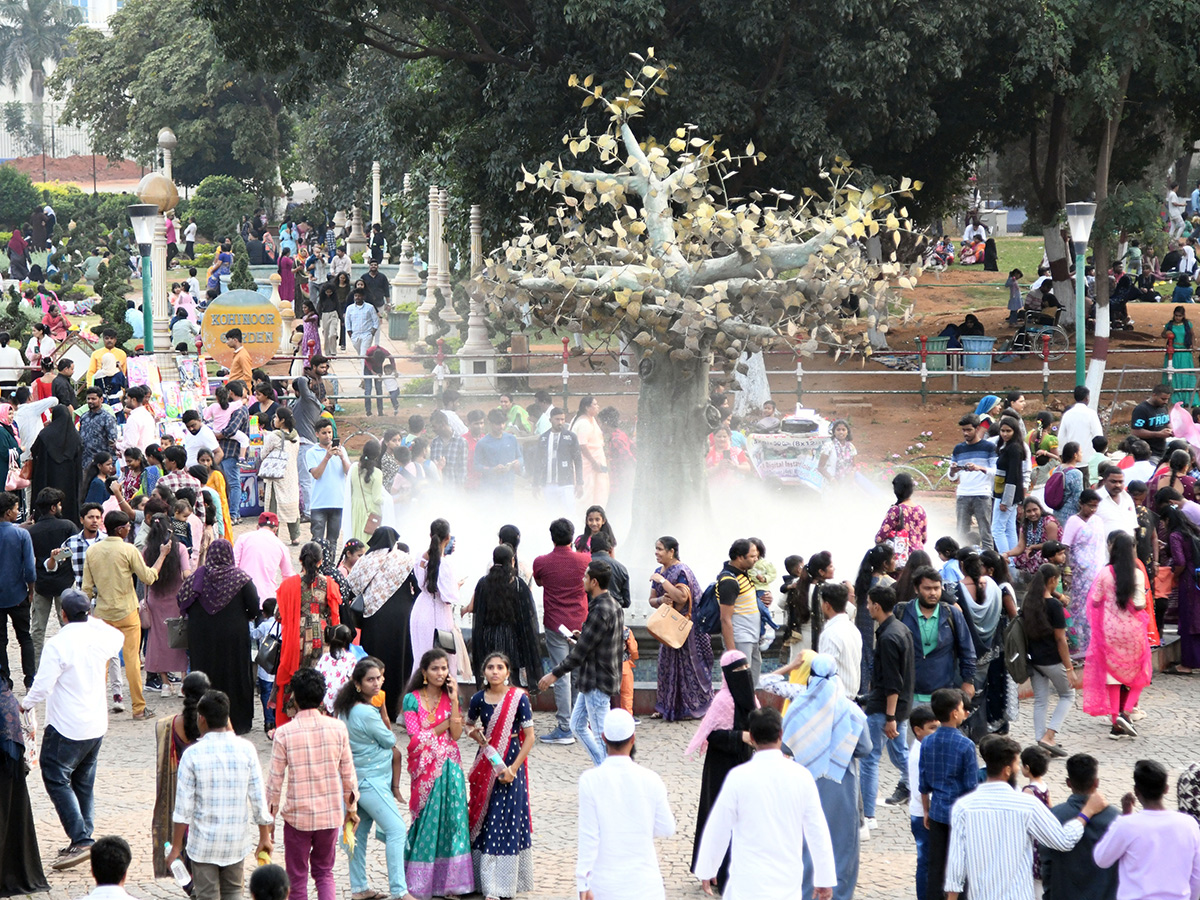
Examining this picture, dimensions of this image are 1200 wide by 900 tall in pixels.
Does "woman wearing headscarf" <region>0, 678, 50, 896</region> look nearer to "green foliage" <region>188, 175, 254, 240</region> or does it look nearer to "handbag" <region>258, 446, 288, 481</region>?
"handbag" <region>258, 446, 288, 481</region>

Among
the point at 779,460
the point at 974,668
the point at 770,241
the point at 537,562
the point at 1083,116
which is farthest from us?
the point at 1083,116

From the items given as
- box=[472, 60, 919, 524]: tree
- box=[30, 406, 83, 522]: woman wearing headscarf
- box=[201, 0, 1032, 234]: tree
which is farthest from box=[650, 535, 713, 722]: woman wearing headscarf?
box=[201, 0, 1032, 234]: tree

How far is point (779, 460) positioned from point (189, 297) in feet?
55.1

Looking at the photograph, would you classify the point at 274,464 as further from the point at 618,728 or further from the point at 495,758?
the point at 618,728

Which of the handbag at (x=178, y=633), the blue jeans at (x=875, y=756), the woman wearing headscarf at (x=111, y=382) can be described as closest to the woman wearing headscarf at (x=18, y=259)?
the woman wearing headscarf at (x=111, y=382)

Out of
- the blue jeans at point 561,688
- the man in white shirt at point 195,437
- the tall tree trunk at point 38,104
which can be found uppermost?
the tall tree trunk at point 38,104

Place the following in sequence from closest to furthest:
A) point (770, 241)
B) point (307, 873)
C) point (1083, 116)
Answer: point (307, 873) < point (770, 241) < point (1083, 116)

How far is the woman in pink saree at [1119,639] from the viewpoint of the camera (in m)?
10.7

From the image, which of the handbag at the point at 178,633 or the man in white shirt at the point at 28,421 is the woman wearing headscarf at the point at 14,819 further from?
the man in white shirt at the point at 28,421

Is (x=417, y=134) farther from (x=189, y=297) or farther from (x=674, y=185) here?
(x=674, y=185)

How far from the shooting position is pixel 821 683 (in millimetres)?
7594

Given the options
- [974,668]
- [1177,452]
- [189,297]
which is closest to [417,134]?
[189,297]

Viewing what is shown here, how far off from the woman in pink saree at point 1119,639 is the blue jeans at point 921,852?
372 centimetres

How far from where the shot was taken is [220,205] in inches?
1962
